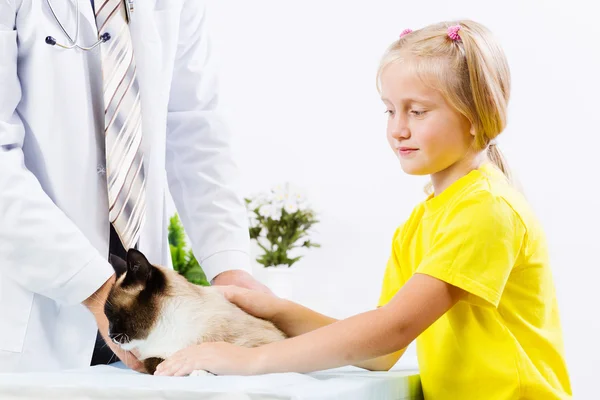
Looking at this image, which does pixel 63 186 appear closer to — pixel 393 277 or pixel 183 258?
pixel 393 277

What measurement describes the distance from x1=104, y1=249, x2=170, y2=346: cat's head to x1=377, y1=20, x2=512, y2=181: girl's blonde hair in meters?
0.51

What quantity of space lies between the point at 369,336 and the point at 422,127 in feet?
1.07

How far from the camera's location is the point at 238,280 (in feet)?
4.83

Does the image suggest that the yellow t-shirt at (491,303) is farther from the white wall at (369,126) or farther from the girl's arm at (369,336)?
the white wall at (369,126)

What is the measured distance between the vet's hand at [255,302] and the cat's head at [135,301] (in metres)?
0.14

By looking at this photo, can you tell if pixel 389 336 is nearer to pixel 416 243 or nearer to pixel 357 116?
pixel 416 243

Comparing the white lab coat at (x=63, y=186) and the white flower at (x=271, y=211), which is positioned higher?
the white lab coat at (x=63, y=186)

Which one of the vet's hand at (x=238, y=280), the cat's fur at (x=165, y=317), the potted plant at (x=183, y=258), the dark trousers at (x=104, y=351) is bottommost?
the potted plant at (x=183, y=258)

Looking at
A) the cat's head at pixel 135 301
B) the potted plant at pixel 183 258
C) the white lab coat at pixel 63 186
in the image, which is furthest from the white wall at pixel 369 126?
the cat's head at pixel 135 301

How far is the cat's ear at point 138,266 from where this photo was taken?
1.09 meters

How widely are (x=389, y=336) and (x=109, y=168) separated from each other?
24.7 inches

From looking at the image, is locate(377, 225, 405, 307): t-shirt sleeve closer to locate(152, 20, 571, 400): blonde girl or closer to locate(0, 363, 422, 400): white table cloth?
locate(152, 20, 571, 400): blonde girl

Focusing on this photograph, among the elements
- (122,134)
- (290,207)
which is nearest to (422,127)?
(122,134)

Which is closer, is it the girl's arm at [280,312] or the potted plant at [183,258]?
the girl's arm at [280,312]
